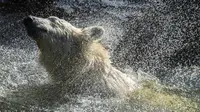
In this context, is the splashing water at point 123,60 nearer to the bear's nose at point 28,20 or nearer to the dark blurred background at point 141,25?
the dark blurred background at point 141,25

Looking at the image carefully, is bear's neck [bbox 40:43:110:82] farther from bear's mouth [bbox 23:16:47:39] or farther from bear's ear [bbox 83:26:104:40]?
bear's mouth [bbox 23:16:47:39]

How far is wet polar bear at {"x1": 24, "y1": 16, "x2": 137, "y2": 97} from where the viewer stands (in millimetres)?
7457

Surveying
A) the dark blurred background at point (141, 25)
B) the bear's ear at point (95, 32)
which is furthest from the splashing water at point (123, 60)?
the bear's ear at point (95, 32)

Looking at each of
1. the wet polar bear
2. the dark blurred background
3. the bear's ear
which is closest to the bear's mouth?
the wet polar bear

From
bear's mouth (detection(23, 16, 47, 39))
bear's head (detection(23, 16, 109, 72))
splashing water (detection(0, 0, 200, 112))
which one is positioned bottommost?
splashing water (detection(0, 0, 200, 112))

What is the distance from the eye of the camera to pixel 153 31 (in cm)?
1179

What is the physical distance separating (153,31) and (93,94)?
4.78m

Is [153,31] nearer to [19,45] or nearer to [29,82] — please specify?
[19,45]

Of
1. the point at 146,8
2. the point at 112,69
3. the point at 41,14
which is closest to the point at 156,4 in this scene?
the point at 146,8

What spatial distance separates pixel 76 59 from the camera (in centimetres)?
770

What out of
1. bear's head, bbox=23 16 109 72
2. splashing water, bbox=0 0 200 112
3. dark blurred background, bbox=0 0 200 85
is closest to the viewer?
splashing water, bbox=0 0 200 112

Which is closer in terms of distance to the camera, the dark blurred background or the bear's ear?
the bear's ear

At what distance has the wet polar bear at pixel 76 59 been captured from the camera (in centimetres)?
746

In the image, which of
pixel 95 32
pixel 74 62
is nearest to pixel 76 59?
pixel 74 62
